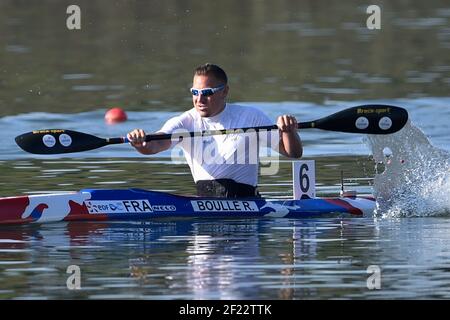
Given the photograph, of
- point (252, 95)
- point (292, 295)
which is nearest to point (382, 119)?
point (292, 295)

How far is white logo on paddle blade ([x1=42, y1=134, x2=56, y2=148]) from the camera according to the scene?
19656 millimetres

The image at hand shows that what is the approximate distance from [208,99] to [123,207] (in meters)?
1.61

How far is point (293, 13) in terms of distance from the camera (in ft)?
167

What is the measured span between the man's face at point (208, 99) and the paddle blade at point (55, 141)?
132 cm

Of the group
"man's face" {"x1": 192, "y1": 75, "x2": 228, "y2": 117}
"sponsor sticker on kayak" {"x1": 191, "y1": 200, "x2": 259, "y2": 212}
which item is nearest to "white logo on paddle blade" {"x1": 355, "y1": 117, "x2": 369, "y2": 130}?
"man's face" {"x1": 192, "y1": 75, "x2": 228, "y2": 117}

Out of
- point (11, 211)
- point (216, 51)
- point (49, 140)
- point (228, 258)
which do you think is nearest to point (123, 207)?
point (11, 211)

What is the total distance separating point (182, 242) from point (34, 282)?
2.78m

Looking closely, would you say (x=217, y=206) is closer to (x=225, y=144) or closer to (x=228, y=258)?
(x=225, y=144)

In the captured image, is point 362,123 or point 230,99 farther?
point 230,99

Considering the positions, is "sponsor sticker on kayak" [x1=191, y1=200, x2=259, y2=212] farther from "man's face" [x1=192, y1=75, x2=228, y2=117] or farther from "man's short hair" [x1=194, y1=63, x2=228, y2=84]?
"man's short hair" [x1=194, y1=63, x2=228, y2=84]

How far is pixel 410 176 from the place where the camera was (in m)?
20.3

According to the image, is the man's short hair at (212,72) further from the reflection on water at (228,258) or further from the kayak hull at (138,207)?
the reflection on water at (228,258)
